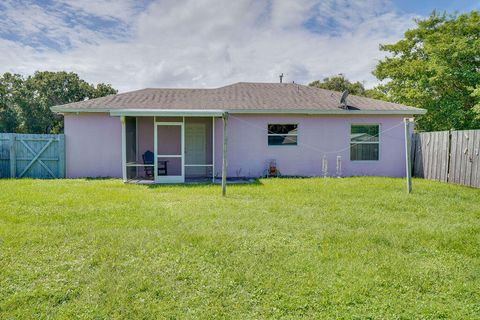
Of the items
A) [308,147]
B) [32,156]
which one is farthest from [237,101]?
[32,156]

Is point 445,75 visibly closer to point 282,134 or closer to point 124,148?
point 282,134

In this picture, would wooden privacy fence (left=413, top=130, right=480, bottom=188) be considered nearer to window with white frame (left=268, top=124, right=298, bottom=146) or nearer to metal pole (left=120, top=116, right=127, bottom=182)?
window with white frame (left=268, top=124, right=298, bottom=146)

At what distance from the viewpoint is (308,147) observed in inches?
553

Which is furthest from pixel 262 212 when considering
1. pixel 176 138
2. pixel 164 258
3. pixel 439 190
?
pixel 176 138

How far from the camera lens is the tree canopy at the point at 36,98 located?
1174 inches

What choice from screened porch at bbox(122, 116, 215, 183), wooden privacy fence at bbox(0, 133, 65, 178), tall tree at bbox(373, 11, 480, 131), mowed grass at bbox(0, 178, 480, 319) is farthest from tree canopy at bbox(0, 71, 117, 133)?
tall tree at bbox(373, 11, 480, 131)

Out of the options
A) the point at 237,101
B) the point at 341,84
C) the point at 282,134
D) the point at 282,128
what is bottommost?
the point at 282,134

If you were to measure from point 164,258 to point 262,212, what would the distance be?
312 cm

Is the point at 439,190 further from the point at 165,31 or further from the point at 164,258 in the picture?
the point at 165,31

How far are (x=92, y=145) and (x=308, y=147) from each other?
9.01m

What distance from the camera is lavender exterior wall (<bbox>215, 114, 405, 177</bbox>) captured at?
1378cm

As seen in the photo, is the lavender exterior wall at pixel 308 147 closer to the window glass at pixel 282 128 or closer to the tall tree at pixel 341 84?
the window glass at pixel 282 128

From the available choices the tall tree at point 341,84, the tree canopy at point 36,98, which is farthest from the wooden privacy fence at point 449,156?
the tree canopy at point 36,98

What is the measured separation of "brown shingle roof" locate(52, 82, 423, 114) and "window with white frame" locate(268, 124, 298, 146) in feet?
2.85
